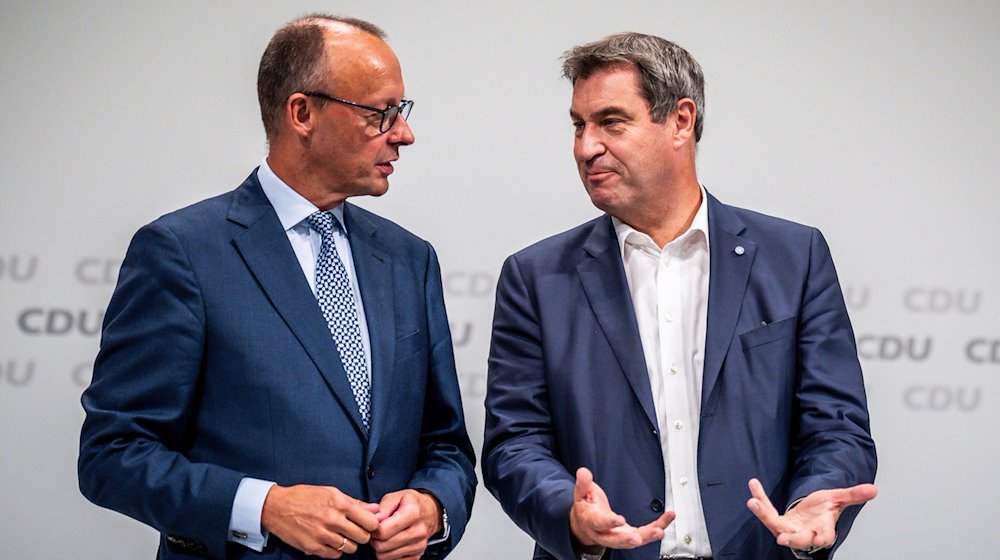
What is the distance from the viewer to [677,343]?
2709 mm

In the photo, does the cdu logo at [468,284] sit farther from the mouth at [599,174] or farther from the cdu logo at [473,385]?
the mouth at [599,174]

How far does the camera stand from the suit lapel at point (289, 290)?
2.47m

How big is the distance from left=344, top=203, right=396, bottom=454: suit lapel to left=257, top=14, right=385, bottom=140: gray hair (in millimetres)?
284

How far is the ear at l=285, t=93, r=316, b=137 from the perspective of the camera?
Answer: 267 cm

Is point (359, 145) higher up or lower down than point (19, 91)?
lower down

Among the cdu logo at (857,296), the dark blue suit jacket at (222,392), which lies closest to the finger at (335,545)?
the dark blue suit jacket at (222,392)

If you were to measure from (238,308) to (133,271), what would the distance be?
0.75 feet

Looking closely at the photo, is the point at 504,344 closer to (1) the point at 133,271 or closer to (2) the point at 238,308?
(2) the point at 238,308

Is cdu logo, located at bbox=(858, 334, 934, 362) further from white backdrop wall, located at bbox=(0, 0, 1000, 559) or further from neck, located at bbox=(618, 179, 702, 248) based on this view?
neck, located at bbox=(618, 179, 702, 248)

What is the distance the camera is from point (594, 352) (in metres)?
2.74

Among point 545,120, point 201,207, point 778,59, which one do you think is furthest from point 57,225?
point 778,59

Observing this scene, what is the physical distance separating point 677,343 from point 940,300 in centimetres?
155

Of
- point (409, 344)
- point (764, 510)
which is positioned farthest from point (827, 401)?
point (409, 344)

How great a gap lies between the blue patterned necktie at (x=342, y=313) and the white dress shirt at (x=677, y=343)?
0.64 m
